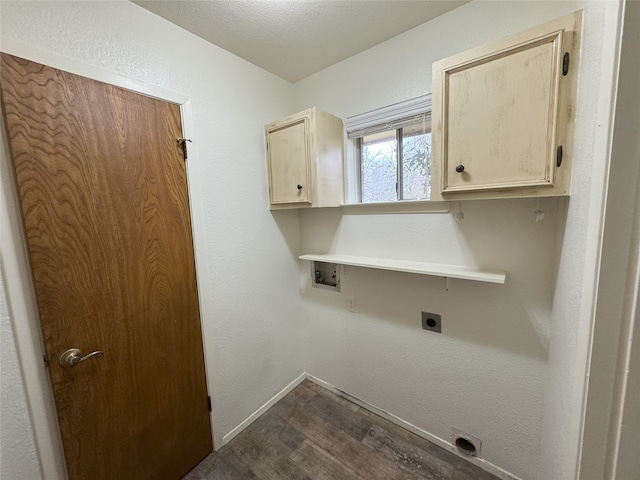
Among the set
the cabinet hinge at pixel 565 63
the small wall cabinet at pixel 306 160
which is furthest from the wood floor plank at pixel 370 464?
the cabinet hinge at pixel 565 63

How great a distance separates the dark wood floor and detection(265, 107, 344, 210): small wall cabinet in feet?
4.91

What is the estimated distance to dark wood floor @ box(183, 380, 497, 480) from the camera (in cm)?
139

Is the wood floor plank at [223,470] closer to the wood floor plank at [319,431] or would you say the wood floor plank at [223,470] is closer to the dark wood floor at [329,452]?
the dark wood floor at [329,452]

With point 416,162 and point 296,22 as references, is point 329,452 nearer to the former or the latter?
point 416,162

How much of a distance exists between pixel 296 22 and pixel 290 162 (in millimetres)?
724

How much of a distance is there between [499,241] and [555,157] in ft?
1.52

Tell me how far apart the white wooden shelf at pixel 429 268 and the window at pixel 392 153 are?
0.40 meters

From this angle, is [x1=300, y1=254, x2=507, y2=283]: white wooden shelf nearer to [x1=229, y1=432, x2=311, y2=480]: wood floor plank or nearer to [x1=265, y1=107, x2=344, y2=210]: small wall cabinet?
[x1=265, y1=107, x2=344, y2=210]: small wall cabinet

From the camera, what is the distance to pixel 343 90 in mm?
1694

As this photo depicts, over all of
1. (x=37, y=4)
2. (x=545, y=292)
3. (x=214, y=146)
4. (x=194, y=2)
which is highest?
(x=194, y=2)

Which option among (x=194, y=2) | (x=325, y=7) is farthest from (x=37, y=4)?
(x=325, y=7)

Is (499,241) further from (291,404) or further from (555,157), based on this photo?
(291,404)

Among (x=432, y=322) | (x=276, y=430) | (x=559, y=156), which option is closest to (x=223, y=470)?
(x=276, y=430)

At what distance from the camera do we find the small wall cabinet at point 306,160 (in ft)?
5.03
